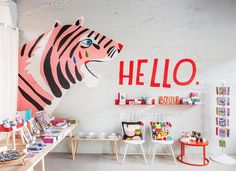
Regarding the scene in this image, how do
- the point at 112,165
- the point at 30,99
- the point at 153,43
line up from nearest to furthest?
the point at 112,165 → the point at 153,43 → the point at 30,99

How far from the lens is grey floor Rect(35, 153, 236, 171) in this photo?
3.64 meters

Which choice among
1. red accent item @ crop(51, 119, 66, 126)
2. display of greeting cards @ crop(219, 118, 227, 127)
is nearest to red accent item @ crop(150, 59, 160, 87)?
display of greeting cards @ crop(219, 118, 227, 127)

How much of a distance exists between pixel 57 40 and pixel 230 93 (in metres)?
3.37

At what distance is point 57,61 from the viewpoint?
432 cm

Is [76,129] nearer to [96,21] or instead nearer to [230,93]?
[96,21]

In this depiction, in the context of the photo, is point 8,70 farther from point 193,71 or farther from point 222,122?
point 222,122

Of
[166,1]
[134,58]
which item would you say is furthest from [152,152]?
[166,1]

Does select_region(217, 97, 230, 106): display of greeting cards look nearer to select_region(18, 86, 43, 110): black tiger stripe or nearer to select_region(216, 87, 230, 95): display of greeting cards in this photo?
select_region(216, 87, 230, 95): display of greeting cards

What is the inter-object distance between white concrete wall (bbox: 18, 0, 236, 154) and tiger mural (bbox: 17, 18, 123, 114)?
14 cm

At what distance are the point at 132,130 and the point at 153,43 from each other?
1.63 m

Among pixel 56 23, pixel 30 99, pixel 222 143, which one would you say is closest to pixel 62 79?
pixel 30 99

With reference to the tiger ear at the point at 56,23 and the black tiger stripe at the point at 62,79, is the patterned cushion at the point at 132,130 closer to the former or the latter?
the black tiger stripe at the point at 62,79

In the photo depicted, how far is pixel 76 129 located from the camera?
4.35m

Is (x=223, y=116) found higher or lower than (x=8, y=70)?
lower
